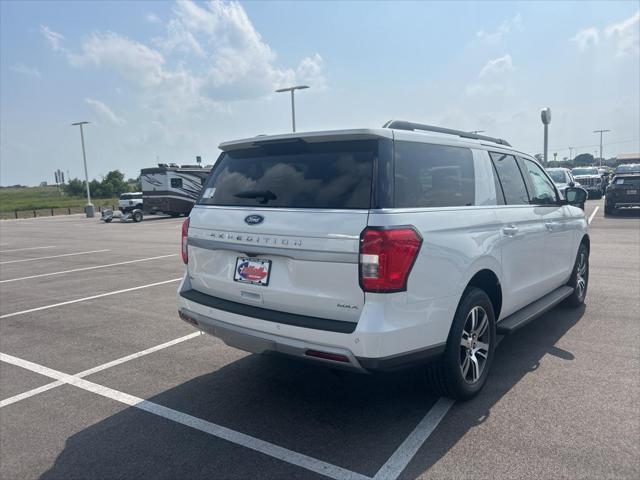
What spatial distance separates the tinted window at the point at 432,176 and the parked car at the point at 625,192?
17.5 metres

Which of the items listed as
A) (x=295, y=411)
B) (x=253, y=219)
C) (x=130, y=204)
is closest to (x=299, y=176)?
(x=253, y=219)

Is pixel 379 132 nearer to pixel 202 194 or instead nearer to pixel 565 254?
pixel 202 194

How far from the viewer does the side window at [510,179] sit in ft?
14.4

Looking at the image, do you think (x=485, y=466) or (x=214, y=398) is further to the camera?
(x=214, y=398)

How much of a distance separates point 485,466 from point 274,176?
2.32m

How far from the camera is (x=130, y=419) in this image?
363 cm

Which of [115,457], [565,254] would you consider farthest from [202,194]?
[565,254]

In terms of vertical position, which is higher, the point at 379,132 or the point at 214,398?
the point at 379,132

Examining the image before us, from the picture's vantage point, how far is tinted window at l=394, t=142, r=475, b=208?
3.24 m

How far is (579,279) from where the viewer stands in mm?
6090

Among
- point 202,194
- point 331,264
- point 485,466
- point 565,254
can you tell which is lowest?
point 485,466

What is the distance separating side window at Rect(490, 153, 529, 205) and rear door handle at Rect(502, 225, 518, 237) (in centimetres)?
26

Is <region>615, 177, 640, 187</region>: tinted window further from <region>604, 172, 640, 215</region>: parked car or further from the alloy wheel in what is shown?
the alloy wheel

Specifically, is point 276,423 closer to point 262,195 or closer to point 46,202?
Answer: point 262,195
